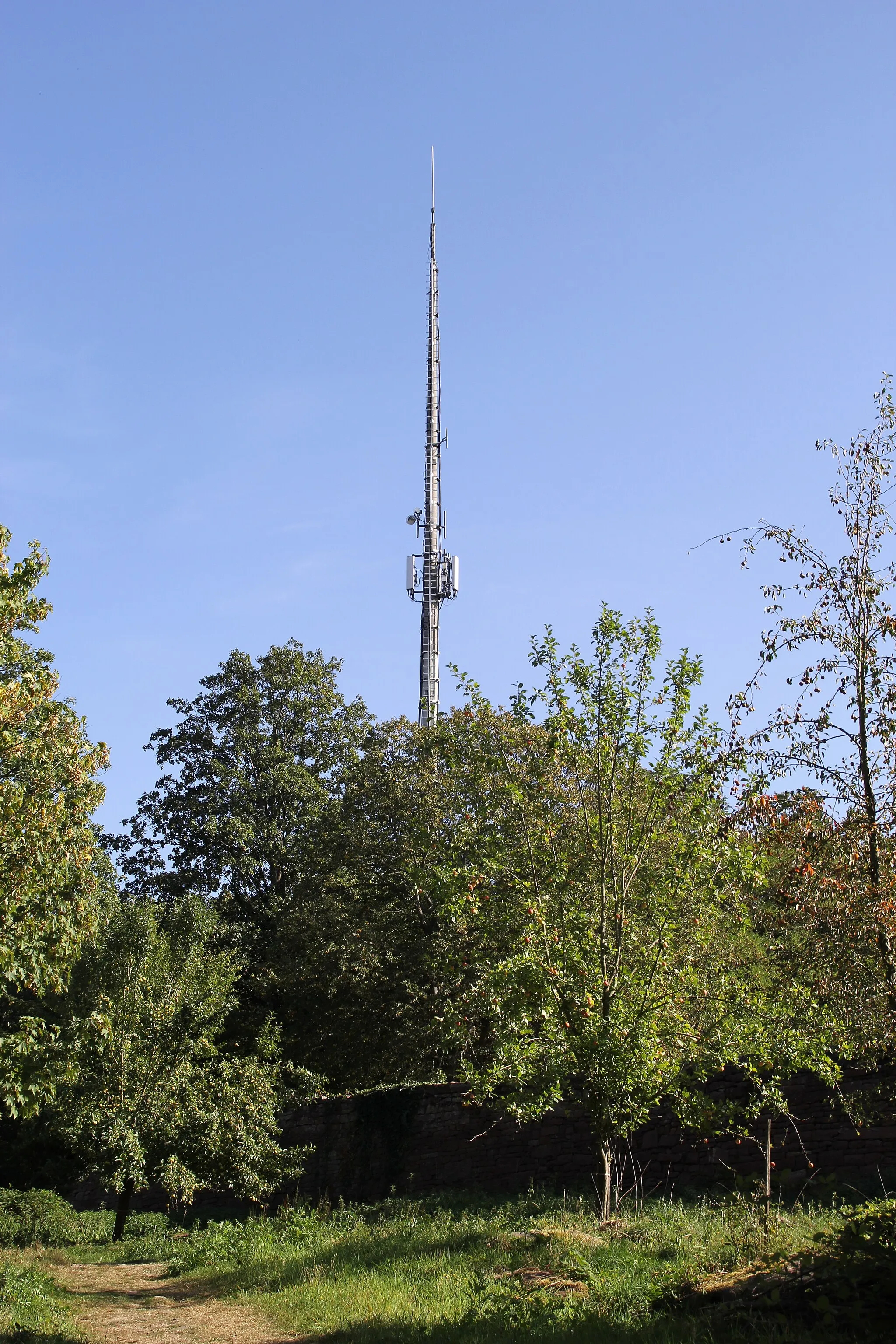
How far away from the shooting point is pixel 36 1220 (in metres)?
16.5

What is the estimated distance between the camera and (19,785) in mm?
10172

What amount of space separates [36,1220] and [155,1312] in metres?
7.96

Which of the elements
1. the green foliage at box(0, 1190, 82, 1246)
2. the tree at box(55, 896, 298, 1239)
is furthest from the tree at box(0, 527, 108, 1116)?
the green foliage at box(0, 1190, 82, 1246)

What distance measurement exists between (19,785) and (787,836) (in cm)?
687

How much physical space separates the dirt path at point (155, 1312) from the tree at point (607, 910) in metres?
2.90

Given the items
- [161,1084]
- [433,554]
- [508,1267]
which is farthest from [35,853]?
[433,554]

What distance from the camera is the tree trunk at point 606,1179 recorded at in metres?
10.9

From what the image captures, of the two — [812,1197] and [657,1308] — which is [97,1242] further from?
[657,1308]

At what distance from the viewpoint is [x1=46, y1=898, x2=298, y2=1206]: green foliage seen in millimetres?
16094

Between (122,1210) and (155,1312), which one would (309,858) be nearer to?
(122,1210)

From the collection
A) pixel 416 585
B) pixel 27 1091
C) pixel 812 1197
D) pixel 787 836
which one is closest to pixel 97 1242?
pixel 27 1091

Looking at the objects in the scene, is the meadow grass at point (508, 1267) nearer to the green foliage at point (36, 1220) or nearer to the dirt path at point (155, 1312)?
the dirt path at point (155, 1312)

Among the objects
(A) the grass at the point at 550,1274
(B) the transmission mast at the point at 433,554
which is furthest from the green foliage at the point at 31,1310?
(B) the transmission mast at the point at 433,554

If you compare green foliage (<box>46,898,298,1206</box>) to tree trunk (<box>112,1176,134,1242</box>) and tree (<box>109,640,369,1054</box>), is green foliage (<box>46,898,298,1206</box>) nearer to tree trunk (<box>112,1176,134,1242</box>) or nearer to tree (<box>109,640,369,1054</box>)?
tree trunk (<box>112,1176,134,1242</box>)
